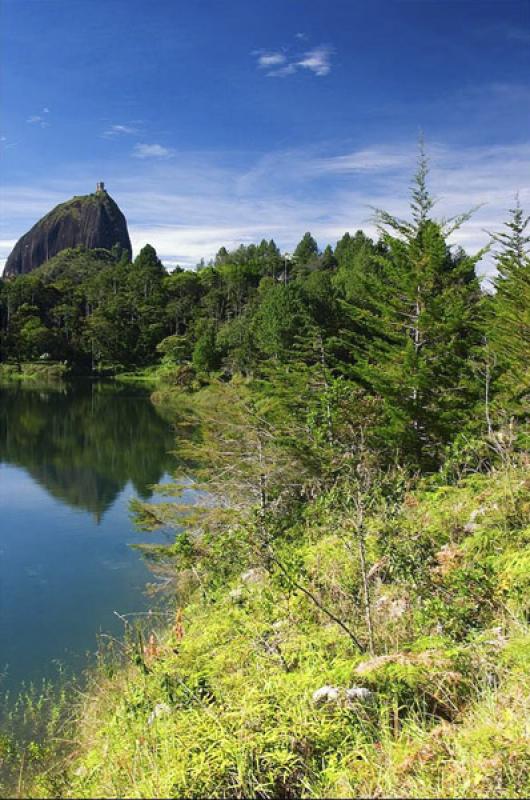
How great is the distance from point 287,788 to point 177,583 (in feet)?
23.9

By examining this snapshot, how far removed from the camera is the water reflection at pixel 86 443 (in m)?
19.1

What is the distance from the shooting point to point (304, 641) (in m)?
3.91

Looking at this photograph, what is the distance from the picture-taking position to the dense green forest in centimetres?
261

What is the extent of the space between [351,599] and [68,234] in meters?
143

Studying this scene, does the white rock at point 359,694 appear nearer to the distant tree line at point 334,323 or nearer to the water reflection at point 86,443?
the distant tree line at point 334,323

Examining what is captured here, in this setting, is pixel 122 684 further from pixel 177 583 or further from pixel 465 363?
pixel 465 363

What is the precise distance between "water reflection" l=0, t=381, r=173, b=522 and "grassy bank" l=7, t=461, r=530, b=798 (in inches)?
239

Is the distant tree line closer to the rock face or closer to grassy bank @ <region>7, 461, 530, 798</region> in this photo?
grassy bank @ <region>7, 461, 530, 798</region>

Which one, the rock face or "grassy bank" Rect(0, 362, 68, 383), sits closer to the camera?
"grassy bank" Rect(0, 362, 68, 383)

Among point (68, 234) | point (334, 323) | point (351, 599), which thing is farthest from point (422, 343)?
point (68, 234)

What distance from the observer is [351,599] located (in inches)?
176

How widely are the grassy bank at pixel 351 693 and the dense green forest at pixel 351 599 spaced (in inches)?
0.5

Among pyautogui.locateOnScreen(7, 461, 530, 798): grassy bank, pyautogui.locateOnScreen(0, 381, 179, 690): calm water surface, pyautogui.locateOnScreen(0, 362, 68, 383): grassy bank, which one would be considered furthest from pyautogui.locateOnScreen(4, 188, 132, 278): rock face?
pyautogui.locateOnScreen(7, 461, 530, 798): grassy bank

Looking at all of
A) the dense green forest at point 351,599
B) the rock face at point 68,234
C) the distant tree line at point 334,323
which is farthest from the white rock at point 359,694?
the rock face at point 68,234
